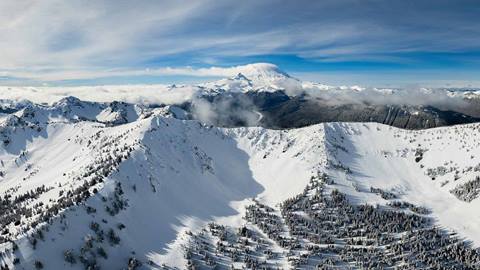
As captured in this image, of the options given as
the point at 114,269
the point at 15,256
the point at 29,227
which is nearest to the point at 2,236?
the point at 29,227

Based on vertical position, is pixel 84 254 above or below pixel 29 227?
below

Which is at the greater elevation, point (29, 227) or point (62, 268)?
point (29, 227)

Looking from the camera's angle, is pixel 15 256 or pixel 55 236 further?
pixel 55 236

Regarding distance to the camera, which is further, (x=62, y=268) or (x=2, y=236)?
(x=2, y=236)

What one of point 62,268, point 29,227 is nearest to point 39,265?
point 62,268

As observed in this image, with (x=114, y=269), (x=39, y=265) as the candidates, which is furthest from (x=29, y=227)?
(x=114, y=269)

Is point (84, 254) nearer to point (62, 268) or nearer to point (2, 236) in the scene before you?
point (62, 268)

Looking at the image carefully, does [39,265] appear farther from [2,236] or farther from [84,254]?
[2,236]

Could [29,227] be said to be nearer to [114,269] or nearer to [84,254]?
[84,254]
